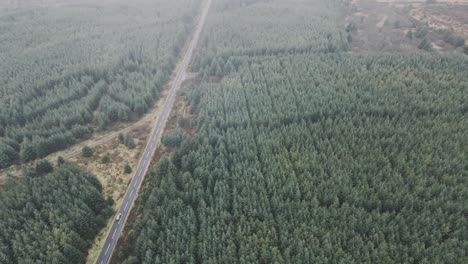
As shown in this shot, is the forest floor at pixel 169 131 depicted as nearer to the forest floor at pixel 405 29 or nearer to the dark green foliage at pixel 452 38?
the forest floor at pixel 405 29

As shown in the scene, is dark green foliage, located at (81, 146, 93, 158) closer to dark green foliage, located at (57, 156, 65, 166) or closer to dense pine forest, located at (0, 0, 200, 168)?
dark green foliage, located at (57, 156, 65, 166)

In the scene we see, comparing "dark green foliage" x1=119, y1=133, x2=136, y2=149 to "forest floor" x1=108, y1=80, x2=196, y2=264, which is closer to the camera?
"forest floor" x1=108, y1=80, x2=196, y2=264

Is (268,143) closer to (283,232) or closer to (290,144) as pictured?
(290,144)

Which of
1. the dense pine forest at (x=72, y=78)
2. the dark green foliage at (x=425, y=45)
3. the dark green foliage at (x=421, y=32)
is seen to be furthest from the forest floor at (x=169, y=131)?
the dark green foliage at (x=421, y=32)

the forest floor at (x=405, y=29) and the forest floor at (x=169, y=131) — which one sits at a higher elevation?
the forest floor at (x=405, y=29)

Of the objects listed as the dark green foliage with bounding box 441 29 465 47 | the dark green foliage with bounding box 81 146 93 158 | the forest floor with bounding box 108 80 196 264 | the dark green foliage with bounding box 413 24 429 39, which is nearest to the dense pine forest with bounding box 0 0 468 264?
the forest floor with bounding box 108 80 196 264

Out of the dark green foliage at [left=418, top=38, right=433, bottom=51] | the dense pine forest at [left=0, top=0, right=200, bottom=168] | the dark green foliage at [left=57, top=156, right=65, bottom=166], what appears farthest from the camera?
the dark green foliage at [left=418, top=38, right=433, bottom=51]
